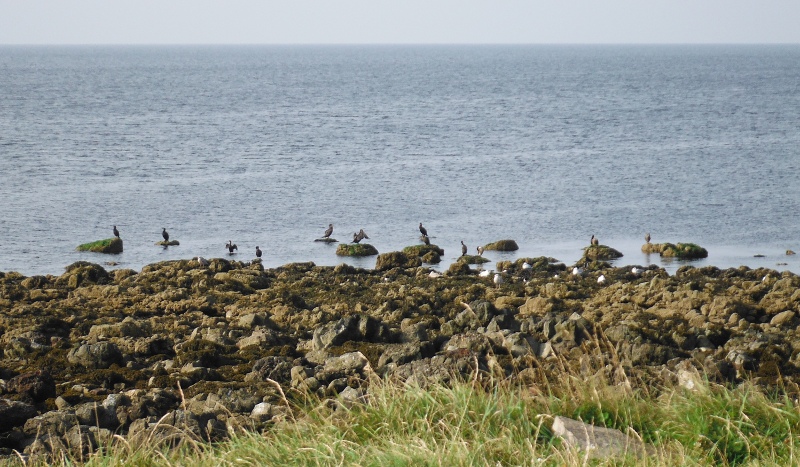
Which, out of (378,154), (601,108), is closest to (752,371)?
(378,154)

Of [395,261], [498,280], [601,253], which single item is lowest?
[601,253]

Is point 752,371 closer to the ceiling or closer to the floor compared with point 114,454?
closer to the floor

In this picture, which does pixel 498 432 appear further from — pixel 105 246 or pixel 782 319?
pixel 105 246

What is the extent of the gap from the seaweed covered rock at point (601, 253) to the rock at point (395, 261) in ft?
15.3

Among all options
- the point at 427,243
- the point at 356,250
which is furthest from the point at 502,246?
the point at 356,250

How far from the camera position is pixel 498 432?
7.16 m

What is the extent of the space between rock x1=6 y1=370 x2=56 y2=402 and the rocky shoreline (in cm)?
2

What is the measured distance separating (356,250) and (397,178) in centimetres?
1650

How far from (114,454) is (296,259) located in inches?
759

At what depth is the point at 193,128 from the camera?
220 feet

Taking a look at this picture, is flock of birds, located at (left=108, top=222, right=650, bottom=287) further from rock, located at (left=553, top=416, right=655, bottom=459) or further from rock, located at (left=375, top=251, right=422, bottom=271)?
rock, located at (left=553, top=416, right=655, bottom=459)

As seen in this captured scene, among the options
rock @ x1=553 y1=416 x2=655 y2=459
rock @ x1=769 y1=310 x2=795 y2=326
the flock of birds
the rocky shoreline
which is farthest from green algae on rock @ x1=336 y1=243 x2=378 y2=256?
rock @ x1=553 y1=416 x2=655 y2=459

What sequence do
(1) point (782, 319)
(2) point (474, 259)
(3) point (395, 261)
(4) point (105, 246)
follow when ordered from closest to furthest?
1. (1) point (782, 319)
2. (3) point (395, 261)
3. (2) point (474, 259)
4. (4) point (105, 246)

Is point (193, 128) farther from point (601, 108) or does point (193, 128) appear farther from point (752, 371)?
point (752, 371)
